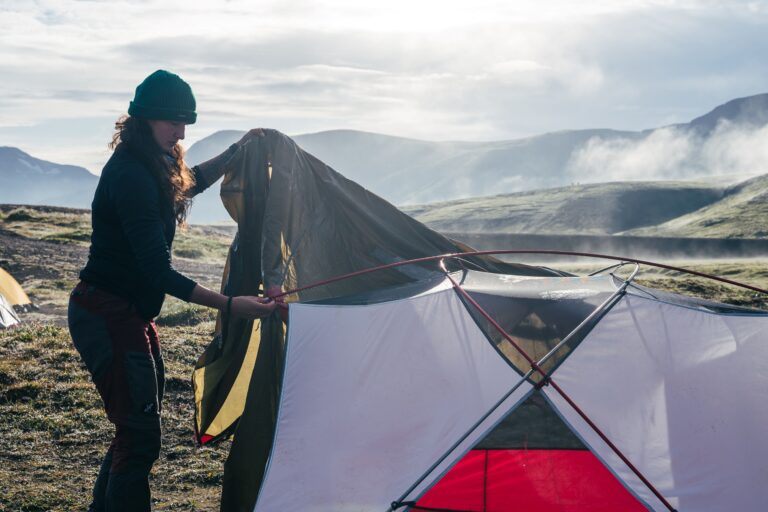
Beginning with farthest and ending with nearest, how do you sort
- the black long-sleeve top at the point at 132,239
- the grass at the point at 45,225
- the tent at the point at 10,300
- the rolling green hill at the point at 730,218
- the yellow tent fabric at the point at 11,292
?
1. the rolling green hill at the point at 730,218
2. the grass at the point at 45,225
3. the yellow tent fabric at the point at 11,292
4. the tent at the point at 10,300
5. the black long-sleeve top at the point at 132,239

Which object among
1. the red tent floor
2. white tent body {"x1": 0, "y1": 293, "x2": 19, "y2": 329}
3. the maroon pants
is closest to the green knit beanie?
the maroon pants

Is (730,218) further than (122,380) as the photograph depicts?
Yes

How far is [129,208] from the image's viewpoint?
161 inches

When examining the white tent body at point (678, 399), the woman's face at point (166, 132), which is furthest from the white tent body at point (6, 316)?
the white tent body at point (678, 399)

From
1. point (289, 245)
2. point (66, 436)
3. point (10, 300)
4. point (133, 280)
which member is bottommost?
point (66, 436)

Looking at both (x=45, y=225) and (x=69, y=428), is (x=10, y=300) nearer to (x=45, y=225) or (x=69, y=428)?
(x=69, y=428)

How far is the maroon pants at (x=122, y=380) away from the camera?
4.19 m

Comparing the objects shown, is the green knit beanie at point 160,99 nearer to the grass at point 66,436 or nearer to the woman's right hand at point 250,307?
the woman's right hand at point 250,307

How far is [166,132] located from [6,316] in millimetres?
11404

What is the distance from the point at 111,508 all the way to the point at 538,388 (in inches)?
95.3

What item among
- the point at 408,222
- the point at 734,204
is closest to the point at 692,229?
the point at 734,204

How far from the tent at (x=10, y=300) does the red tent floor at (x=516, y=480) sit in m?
10.8

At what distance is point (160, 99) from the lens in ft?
14.1

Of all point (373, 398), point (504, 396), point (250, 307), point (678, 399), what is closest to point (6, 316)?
→ point (250, 307)
